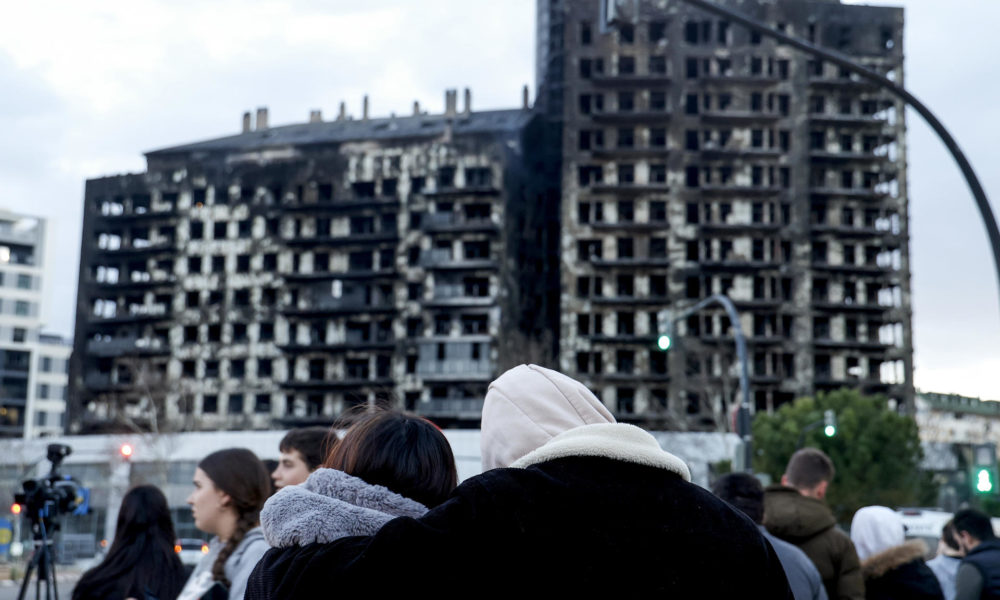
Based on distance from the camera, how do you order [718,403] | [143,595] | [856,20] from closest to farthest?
[143,595] < [718,403] < [856,20]

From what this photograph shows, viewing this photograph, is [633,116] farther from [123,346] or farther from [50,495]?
[50,495]

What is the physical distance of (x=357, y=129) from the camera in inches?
3319

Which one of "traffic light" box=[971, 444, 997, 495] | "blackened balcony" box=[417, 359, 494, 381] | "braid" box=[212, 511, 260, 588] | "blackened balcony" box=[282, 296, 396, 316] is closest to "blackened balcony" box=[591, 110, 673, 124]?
"blackened balcony" box=[417, 359, 494, 381]

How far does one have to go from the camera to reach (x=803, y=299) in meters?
72.0

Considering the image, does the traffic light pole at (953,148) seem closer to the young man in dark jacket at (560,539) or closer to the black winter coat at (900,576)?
the black winter coat at (900,576)

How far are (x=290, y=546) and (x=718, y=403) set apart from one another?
64238 mm

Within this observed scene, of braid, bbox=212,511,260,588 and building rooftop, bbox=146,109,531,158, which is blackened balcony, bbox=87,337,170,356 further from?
braid, bbox=212,511,260,588

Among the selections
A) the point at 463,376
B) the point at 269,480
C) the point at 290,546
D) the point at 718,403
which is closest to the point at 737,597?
the point at 290,546

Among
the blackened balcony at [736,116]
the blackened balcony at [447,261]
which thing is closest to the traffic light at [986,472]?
the blackened balcony at [447,261]

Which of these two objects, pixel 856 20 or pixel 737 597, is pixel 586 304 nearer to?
pixel 856 20

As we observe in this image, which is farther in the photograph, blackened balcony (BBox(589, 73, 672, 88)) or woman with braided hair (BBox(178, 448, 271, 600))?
blackened balcony (BBox(589, 73, 672, 88))

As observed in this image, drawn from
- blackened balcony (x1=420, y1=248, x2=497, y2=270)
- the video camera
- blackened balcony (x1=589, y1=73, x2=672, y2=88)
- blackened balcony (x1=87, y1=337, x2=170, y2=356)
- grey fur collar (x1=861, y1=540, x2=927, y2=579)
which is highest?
blackened balcony (x1=589, y1=73, x2=672, y2=88)

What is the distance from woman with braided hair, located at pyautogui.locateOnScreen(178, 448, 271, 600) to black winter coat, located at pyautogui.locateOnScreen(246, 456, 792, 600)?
2.49 m

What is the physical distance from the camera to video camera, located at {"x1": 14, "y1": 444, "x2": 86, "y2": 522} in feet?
25.1
